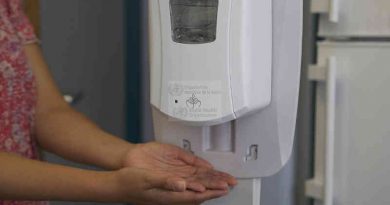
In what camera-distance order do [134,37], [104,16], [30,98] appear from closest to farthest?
[30,98], [134,37], [104,16]

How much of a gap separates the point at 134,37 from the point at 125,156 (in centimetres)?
65

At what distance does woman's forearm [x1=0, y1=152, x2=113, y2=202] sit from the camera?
0.91 m

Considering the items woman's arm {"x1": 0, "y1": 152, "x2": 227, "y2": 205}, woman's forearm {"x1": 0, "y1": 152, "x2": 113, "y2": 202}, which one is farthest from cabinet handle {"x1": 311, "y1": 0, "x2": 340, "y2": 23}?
woman's forearm {"x1": 0, "y1": 152, "x2": 113, "y2": 202}

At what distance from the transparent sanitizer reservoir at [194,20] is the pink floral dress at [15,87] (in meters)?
0.29

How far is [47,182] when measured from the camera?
0.92 meters

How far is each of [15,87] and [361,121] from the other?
27.3 inches

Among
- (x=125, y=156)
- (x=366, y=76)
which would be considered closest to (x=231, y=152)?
(x=125, y=156)

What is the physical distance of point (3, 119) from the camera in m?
1.01

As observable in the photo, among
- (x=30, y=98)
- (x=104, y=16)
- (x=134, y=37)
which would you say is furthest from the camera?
(x=104, y=16)

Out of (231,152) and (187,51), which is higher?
(187,51)

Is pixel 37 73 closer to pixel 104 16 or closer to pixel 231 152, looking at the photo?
pixel 231 152

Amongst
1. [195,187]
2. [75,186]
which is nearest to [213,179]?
[195,187]

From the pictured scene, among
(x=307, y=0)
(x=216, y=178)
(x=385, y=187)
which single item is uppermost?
(x=307, y=0)

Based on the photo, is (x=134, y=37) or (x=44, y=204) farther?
(x=134, y=37)
